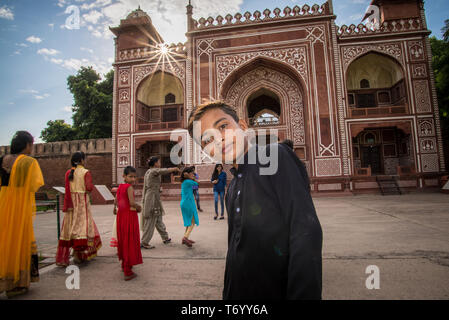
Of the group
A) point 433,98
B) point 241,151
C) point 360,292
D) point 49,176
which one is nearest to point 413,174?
point 433,98

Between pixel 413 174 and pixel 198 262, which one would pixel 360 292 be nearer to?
pixel 198 262

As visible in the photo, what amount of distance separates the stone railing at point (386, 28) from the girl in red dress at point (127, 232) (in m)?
14.7

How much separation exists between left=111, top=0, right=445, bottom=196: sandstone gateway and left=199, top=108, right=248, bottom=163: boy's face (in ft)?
37.9

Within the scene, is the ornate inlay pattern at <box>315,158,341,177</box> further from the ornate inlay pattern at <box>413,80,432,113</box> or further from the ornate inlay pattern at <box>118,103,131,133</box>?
the ornate inlay pattern at <box>118,103,131,133</box>

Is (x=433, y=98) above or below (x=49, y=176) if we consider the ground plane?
above

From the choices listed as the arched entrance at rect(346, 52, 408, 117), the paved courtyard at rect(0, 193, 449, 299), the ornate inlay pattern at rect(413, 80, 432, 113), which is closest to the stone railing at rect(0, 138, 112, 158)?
the paved courtyard at rect(0, 193, 449, 299)

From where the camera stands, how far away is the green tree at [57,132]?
73.1 feet

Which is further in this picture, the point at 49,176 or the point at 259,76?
the point at 49,176

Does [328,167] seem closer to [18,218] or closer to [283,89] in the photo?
[283,89]

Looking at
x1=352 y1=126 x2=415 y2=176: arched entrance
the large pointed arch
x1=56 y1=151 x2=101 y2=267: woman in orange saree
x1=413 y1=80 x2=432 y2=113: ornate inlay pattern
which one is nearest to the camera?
x1=56 y1=151 x2=101 y2=267: woman in orange saree

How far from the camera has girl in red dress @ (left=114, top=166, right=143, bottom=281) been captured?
2.76 metres

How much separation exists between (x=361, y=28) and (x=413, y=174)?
834cm

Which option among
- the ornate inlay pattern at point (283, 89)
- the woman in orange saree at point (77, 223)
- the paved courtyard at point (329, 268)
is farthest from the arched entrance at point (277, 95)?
the woman in orange saree at point (77, 223)

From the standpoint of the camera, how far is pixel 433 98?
1236 cm
